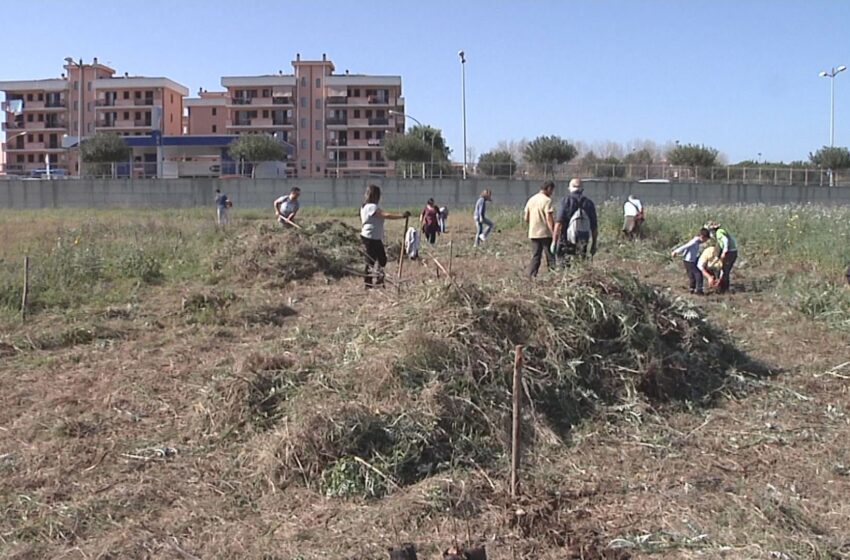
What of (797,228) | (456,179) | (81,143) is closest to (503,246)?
(797,228)

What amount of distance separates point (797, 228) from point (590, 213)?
779cm

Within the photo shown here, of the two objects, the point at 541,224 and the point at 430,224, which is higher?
the point at 430,224

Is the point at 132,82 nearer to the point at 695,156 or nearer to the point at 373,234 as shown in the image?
the point at 695,156

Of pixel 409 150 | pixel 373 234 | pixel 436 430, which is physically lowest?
pixel 436 430

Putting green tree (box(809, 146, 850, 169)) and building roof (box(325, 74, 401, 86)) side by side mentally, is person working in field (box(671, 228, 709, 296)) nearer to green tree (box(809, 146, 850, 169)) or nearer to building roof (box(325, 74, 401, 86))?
green tree (box(809, 146, 850, 169))

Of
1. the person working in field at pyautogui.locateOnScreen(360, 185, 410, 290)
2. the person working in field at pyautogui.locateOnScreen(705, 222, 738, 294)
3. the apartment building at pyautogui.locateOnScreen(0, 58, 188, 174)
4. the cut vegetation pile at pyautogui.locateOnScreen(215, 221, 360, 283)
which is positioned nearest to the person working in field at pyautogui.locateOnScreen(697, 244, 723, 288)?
the person working in field at pyautogui.locateOnScreen(705, 222, 738, 294)

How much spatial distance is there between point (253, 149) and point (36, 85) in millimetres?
36822

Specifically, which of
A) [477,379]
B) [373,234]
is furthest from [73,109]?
[477,379]

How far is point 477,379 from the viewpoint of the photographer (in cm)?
547

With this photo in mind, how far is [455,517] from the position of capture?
163 inches

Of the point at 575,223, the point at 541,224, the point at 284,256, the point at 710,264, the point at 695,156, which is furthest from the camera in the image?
the point at 695,156

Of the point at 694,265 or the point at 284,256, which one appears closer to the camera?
the point at 694,265

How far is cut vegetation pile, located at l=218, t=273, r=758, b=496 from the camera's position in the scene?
4727mm

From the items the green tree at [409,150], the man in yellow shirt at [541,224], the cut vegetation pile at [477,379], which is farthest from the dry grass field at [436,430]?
the green tree at [409,150]
